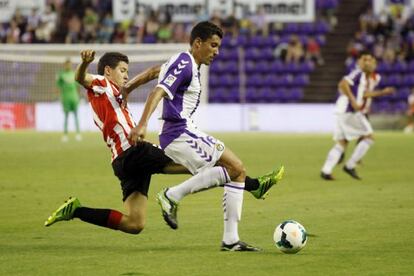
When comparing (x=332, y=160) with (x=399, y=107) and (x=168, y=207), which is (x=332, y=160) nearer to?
(x=168, y=207)

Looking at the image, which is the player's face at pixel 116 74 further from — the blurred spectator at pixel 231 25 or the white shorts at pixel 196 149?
the blurred spectator at pixel 231 25

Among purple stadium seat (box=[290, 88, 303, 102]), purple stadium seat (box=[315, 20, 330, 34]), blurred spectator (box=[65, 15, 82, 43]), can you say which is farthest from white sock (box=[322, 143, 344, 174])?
blurred spectator (box=[65, 15, 82, 43])

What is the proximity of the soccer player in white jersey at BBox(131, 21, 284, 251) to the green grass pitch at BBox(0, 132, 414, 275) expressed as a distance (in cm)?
34

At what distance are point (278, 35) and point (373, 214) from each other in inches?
1016

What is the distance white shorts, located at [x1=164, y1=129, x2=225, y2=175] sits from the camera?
346 inches

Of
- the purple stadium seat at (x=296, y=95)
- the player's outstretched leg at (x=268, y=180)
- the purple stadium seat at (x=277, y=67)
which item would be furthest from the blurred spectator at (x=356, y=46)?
the player's outstretched leg at (x=268, y=180)

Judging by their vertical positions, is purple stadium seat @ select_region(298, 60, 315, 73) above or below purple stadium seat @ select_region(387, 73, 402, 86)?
above

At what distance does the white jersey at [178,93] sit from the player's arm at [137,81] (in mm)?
522

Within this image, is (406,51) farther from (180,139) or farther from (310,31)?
(180,139)

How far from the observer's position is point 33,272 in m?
7.80

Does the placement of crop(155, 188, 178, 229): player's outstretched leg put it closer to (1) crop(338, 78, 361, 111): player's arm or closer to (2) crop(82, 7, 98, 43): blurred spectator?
(1) crop(338, 78, 361, 111): player's arm

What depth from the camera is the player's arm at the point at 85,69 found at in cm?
902

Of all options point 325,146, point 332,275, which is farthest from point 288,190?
point 325,146

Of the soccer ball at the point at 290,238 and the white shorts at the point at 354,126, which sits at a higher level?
the soccer ball at the point at 290,238
